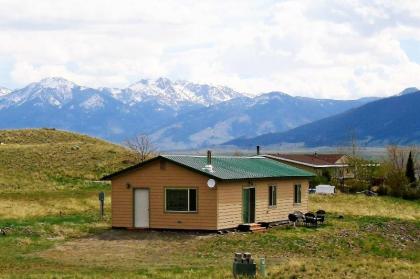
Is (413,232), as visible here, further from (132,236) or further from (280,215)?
(132,236)

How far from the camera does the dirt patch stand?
3058 centimetres

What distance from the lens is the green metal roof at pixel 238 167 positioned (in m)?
40.0

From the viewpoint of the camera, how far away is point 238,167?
43.5m

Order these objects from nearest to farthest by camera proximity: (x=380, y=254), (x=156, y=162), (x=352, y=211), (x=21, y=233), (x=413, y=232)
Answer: (x=380, y=254) → (x=21, y=233) → (x=156, y=162) → (x=413, y=232) → (x=352, y=211)

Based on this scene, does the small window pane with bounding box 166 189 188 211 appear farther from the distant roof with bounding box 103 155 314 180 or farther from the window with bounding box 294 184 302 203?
the window with bounding box 294 184 302 203

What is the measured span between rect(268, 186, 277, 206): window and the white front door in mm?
7035

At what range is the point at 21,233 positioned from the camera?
1484 inches

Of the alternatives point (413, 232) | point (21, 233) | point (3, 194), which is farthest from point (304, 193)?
point (3, 194)

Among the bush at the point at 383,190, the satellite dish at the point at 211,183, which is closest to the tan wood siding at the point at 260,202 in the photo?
the satellite dish at the point at 211,183

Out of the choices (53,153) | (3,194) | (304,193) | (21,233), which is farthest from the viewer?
(53,153)

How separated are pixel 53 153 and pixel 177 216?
53311mm

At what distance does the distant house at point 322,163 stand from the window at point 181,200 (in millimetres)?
54382

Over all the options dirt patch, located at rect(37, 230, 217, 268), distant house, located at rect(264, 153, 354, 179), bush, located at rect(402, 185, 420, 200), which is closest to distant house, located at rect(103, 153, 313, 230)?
dirt patch, located at rect(37, 230, 217, 268)

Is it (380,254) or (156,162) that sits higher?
(156,162)
